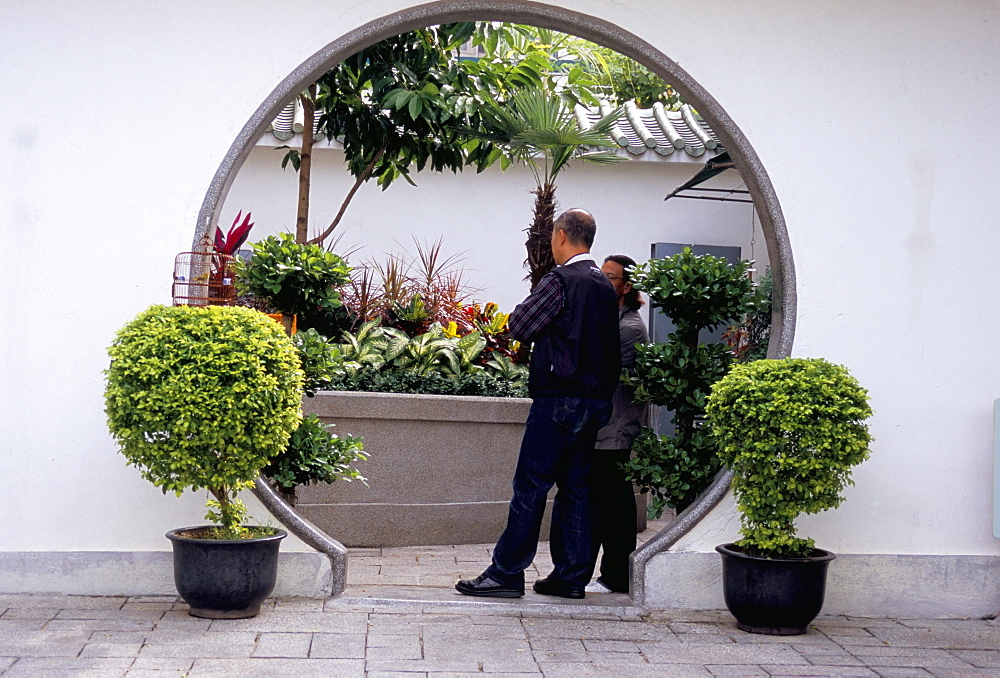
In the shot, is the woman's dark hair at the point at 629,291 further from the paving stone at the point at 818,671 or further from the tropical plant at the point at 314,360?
the paving stone at the point at 818,671

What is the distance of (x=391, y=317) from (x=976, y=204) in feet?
15.0

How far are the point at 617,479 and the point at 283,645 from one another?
2077mm

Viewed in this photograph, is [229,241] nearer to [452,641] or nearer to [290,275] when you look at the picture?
[290,275]

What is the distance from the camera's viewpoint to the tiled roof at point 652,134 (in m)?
10.2

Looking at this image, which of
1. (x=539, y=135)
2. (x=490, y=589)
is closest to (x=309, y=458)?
(x=490, y=589)

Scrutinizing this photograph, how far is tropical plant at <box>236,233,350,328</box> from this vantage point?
5.24 metres

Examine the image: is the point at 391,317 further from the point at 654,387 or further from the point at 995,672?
the point at 995,672

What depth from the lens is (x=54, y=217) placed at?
16.7ft

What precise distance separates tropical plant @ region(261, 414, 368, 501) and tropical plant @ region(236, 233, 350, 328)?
2.01ft

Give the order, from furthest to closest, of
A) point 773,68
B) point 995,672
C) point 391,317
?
point 391,317 → point 773,68 → point 995,672

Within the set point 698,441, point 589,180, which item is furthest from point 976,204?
point 589,180

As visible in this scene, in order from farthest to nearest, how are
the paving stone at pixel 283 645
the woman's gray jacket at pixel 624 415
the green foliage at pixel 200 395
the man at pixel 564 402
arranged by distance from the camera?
the woman's gray jacket at pixel 624 415 < the man at pixel 564 402 < the green foliage at pixel 200 395 < the paving stone at pixel 283 645

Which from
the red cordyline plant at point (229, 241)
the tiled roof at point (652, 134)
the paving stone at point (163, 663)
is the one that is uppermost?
the tiled roof at point (652, 134)

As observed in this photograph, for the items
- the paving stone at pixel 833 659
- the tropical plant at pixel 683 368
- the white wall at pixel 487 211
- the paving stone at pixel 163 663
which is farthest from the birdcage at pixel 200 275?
the white wall at pixel 487 211
